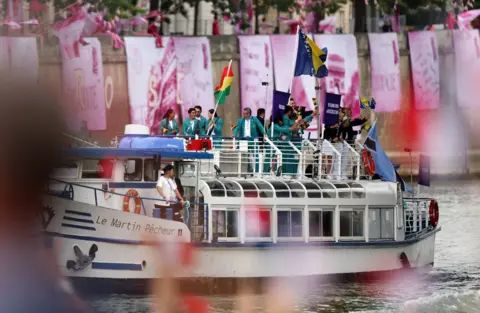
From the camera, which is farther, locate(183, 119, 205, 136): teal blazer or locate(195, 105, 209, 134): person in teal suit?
locate(195, 105, 209, 134): person in teal suit

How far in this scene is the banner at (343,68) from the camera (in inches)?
3521

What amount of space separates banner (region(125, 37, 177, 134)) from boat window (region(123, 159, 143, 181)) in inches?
1613

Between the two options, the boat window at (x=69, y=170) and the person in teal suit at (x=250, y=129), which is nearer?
the boat window at (x=69, y=170)

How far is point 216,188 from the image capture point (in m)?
42.8

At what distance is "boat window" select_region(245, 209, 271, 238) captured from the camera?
4288 cm

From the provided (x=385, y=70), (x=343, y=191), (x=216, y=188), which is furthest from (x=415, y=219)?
(x=385, y=70)

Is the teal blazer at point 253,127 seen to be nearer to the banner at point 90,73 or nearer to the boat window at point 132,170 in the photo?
the boat window at point 132,170

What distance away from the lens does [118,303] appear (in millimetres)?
39781

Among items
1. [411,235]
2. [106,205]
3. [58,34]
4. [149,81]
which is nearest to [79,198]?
[106,205]

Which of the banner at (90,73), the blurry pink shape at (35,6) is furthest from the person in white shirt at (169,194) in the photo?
the blurry pink shape at (35,6)

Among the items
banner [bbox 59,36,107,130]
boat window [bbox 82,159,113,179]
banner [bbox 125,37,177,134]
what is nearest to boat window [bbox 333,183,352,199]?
boat window [bbox 82,159,113,179]

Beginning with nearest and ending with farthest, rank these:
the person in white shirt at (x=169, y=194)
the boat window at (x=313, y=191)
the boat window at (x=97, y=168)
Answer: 1. the person in white shirt at (x=169, y=194)
2. the boat window at (x=97, y=168)
3. the boat window at (x=313, y=191)

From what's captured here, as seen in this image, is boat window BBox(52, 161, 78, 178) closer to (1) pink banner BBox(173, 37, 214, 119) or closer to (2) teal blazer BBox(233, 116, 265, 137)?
(2) teal blazer BBox(233, 116, 265, 137)

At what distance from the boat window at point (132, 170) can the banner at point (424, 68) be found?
5126 centimetres
